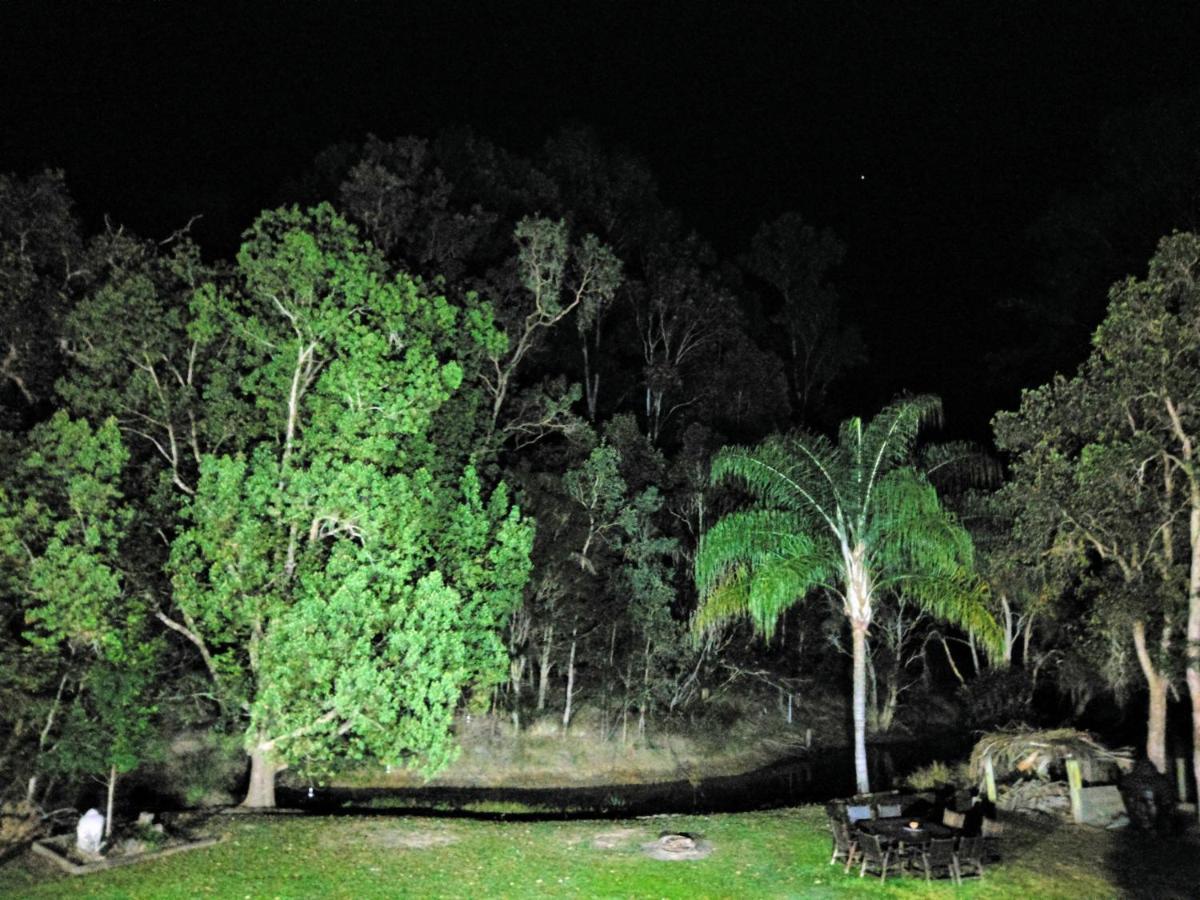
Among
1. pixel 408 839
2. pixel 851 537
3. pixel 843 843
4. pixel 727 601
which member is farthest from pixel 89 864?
pixel 851 537

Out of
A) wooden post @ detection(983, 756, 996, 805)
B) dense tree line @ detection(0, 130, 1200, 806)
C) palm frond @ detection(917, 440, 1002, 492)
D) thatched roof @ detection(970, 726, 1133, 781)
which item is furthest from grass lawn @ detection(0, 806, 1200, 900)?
palm frond @ detection(917, 440, 1002, 492)

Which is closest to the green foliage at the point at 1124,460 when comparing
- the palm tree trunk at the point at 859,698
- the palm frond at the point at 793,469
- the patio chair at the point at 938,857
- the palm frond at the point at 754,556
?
the palm frond at the point at 793,469

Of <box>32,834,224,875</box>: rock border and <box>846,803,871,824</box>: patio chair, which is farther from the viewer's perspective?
<box>846,803,871,824</box>: patio chair

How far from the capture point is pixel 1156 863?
46.2 feet

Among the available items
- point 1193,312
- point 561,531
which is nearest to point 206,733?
point 561,531

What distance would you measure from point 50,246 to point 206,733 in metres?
11.5

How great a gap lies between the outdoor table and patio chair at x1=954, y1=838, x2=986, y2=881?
186 mm

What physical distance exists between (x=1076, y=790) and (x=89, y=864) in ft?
51.7

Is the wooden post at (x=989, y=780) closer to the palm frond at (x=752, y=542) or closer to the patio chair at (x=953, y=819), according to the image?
the patio chair at (x=953, y=819)

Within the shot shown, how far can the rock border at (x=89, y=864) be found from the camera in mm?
13562

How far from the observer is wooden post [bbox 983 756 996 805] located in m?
17.0

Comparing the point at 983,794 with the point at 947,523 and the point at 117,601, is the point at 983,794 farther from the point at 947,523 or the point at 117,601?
the point at 117,601

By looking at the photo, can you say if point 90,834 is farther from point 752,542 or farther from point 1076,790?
point 1076,790

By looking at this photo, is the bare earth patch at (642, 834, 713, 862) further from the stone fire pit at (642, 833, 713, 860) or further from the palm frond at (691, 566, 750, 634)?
the palm frond at (691, 566, 750, 634)
